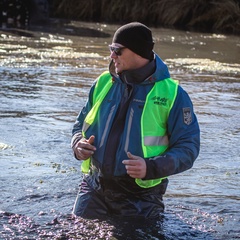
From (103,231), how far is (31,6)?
71.3 feet

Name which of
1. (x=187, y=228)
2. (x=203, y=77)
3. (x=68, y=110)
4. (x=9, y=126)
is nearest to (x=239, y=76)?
(x=203, y=77)

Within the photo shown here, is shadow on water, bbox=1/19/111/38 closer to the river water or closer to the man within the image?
the river water

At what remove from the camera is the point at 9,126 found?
895 centimetres

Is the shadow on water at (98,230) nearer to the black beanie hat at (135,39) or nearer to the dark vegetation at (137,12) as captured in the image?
the black beanie hat at (135,39)

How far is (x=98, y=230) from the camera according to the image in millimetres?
5188

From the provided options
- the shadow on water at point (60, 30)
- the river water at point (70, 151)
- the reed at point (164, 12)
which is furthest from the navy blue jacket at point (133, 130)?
the reed at point (164, 12)

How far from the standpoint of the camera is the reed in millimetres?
27469

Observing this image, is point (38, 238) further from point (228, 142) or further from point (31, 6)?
point (31, 6)

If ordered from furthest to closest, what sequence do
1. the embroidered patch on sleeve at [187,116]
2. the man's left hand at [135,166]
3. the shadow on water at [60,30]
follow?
the shadow on water at [60,30], the embroidered patch on sleeve at [187,116], the man's left hand at [135,166]

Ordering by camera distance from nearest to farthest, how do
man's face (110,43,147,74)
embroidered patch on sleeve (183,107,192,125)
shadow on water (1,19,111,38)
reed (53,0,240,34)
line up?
embroidered patch on sleeve (183,107,192,125) → man's face (110,43,147,74) → shadow on water (1,19,111,38) → reed (53,0,240,34)

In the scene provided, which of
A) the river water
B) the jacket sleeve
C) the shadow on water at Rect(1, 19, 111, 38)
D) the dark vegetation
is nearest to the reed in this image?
the dark vegetation

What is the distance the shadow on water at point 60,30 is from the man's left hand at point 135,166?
1649cm

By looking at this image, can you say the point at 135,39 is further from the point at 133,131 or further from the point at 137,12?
the point at 137,12

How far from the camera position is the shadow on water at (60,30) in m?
21.8
